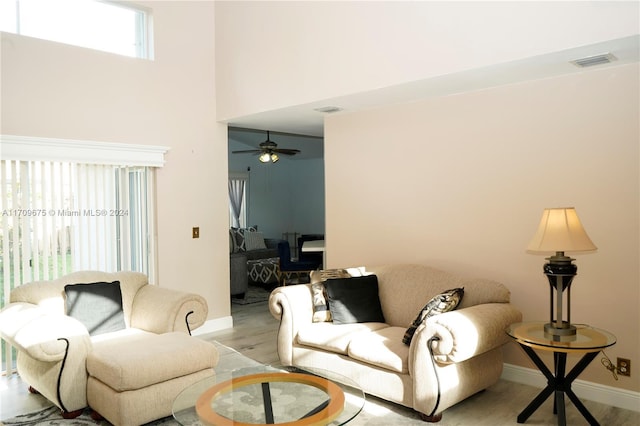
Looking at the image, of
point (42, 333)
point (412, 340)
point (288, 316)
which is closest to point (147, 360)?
point (42, 333)

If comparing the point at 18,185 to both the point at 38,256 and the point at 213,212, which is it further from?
the point at 213,212

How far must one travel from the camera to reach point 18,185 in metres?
4.49

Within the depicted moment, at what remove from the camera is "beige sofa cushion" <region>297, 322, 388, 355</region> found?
3934 mm

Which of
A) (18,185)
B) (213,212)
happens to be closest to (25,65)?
(18,185)

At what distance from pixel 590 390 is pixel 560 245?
1.30 meters

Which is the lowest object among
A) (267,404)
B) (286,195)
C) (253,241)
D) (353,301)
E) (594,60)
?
(267,404)

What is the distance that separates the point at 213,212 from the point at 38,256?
1.87 m

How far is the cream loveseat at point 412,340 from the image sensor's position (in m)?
3.32

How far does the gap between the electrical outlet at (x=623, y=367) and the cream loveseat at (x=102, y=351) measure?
276 centimetres

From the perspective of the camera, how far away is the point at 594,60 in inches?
136

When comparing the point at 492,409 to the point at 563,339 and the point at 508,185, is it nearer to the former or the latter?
the point at 563,339

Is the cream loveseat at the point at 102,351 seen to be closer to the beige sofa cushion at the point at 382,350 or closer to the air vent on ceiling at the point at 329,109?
the beige sofa cushion at the point at 382,350

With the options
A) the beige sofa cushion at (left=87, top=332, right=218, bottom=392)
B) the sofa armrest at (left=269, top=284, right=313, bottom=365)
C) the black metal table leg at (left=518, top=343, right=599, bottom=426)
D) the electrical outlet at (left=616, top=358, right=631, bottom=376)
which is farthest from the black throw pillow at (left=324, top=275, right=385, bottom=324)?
the electrical outlet at (left=616, top=358, right=631, bottom=376)

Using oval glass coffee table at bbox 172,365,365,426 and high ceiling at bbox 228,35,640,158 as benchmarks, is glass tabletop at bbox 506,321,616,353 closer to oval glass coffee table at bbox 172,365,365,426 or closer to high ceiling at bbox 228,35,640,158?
oval glass coffee table at bbox 172,365,365,426
